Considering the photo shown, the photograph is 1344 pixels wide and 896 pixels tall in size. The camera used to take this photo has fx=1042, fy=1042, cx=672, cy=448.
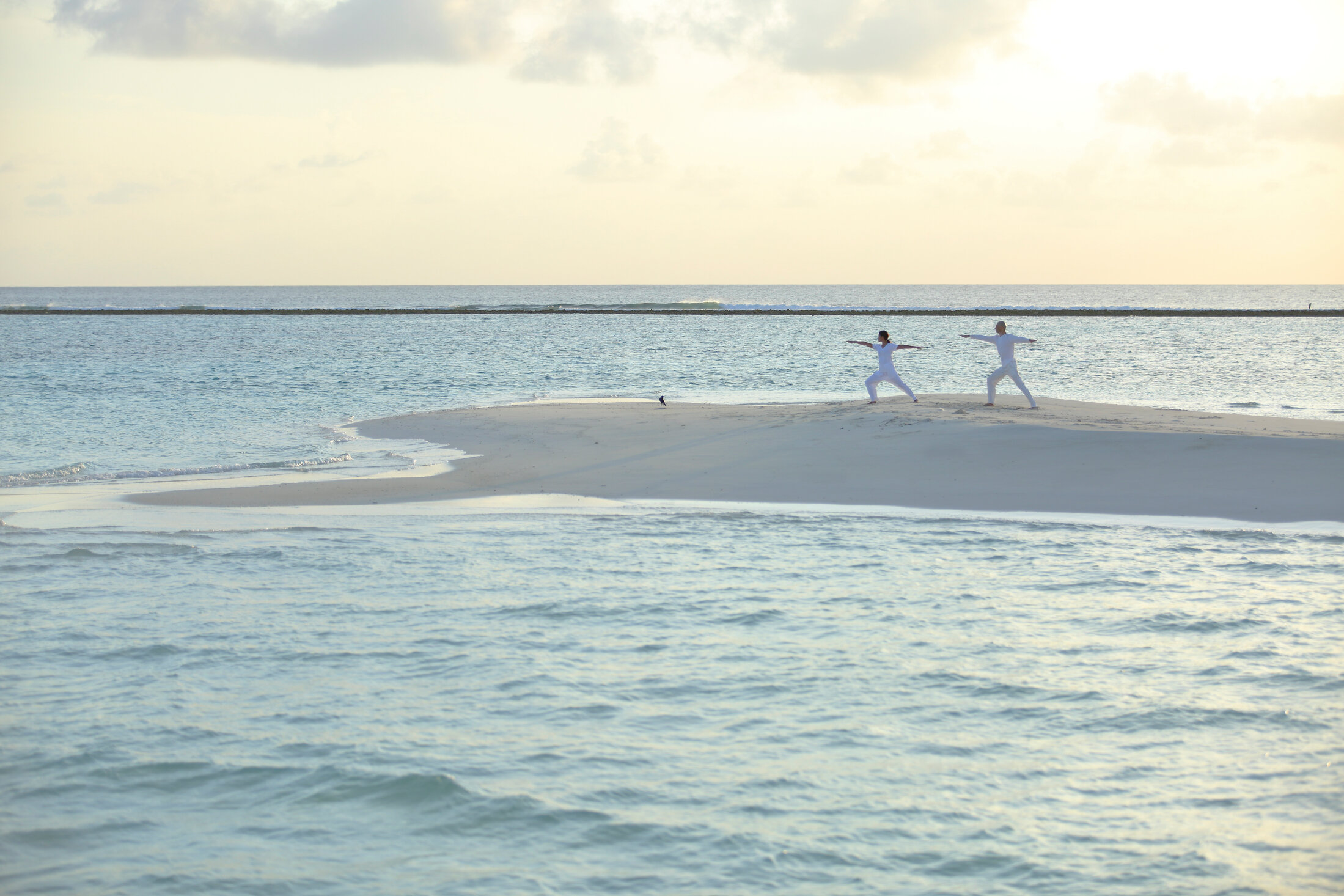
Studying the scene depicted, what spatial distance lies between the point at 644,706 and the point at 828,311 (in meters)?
106

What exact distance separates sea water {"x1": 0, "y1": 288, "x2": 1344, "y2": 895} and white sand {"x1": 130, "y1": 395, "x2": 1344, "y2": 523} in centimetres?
95

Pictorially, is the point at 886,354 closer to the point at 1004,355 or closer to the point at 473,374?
the point at 1004,355

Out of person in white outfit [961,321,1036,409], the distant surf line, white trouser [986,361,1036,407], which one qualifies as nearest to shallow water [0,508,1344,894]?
person in white outfit [961,321,1036,409]

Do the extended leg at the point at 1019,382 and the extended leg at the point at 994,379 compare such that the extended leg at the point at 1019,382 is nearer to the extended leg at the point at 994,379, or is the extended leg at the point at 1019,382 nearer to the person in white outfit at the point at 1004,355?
the person in white outfit at the point at 1004,355

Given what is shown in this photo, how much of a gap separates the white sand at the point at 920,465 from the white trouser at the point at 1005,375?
1.35 ft

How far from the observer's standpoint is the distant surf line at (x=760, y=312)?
10081cm

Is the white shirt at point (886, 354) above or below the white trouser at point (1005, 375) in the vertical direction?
above

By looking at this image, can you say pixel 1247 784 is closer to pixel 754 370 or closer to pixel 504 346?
pixel 754 370

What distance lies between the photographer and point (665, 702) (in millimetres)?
6512

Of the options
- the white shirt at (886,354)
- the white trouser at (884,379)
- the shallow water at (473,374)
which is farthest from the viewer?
the shallow water at (473,374)

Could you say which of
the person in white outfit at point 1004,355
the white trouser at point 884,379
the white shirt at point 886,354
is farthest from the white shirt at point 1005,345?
the white trouser at point 884,379

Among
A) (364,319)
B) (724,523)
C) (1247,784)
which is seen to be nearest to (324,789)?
(1247,784)

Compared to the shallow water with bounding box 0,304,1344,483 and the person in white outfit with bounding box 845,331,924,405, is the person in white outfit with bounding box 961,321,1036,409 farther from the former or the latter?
the shallow water with bounding box 0,304,1344,483


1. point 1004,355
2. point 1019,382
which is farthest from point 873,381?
point 1019,382
